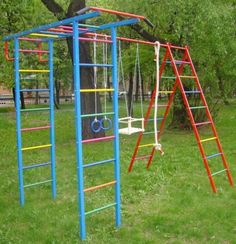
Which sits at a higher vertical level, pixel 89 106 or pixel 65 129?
pixel 89 106

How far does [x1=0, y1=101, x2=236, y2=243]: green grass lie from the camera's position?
4.77 metres

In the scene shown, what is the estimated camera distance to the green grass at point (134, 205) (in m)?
4.77

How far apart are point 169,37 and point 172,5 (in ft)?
8.05

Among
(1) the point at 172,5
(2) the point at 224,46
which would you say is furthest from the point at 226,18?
(1) the point at 172,5

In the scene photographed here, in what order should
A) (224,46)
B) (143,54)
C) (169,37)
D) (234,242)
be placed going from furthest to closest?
(143,54)
(169,37)
(224,46)
(234,242)

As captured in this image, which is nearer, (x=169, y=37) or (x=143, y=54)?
(x=169, y=37)

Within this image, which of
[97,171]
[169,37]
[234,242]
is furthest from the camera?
[169,37]

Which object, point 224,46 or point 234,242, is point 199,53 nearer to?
point 224,46

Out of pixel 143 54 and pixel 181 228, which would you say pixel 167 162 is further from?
pixel 143 54

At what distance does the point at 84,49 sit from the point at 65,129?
428cm

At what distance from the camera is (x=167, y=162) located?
8516 millimetres

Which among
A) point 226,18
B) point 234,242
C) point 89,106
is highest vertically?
point 226,18

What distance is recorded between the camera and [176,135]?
12.7m

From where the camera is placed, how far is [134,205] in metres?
5.83
